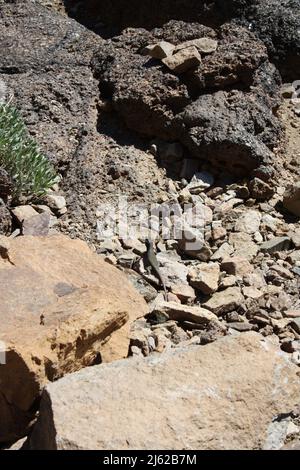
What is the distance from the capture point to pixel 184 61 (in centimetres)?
552

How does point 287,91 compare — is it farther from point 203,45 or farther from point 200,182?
point 200,182

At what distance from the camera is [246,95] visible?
5.59 m

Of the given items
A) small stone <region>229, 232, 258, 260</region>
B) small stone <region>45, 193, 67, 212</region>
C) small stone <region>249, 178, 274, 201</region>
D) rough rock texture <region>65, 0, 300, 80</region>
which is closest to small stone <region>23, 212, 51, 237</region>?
small stone <region>45, 193, 67, 212</region>

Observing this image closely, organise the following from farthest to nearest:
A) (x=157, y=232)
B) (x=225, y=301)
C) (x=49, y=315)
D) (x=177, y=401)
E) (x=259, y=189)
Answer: (x=259, y=189) → (x=157, y=232) → (x=225, y=301) → (x=49, y=315) → (x=177, y=401)

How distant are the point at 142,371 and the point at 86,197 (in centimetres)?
196

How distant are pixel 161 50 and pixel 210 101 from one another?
1.69ft

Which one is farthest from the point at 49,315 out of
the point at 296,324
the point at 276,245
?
the point at 276,245

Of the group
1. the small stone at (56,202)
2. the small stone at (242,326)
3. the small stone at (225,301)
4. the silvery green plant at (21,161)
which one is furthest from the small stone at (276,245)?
the silvery green plant at (21,161)

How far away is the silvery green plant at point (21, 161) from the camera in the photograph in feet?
16.2

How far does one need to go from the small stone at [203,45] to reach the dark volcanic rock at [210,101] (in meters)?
0.05

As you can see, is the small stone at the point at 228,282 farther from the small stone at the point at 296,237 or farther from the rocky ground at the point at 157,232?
the small stone at the point at 296,237

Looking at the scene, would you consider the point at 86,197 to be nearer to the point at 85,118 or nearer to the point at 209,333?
the point at 85,118

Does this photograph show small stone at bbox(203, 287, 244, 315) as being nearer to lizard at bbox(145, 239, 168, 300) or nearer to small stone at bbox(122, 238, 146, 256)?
lizard at bbox(145, 239, 168, 300)
